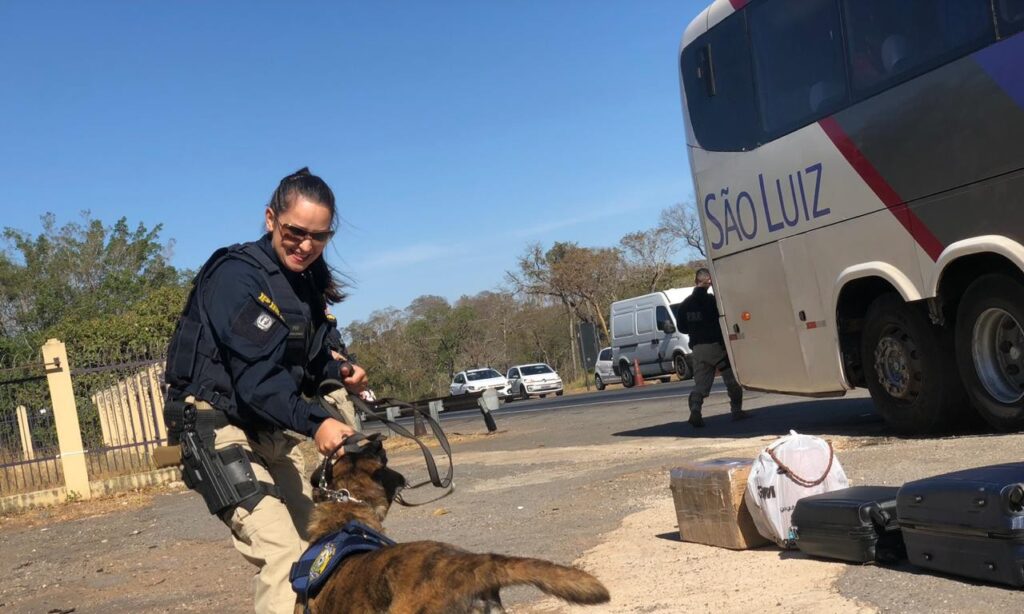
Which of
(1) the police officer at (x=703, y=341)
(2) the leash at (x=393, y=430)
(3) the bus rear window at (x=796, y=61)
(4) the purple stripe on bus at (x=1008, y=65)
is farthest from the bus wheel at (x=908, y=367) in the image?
(2) the leash at (x=393, y=430)

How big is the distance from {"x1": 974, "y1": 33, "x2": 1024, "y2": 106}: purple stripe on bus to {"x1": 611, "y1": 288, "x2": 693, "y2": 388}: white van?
21.2m

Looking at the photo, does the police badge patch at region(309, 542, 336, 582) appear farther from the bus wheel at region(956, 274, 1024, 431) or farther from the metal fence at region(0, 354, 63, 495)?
the metal fence at region(0, 354, 63, 495)

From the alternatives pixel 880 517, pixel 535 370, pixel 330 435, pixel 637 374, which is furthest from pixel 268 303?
pixel 535 370

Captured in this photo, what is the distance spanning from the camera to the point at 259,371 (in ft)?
11.2

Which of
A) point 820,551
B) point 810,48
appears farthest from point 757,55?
point 820,551

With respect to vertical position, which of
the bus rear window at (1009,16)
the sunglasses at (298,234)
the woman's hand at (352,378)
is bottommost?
the woman's hand at (352,378)

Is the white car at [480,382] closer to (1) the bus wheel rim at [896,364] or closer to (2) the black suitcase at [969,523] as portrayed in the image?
(1) the bus wheel rim at [896,364]

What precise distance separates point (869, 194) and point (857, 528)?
186 inches

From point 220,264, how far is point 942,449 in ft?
21.0

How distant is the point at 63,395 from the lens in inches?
607

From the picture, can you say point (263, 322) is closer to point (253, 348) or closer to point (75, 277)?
point (253, 348)

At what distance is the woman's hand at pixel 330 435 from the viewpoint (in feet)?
11.2

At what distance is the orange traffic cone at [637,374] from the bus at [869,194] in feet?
68.2

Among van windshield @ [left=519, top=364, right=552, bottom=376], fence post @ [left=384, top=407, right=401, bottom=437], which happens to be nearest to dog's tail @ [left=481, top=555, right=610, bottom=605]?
fence post @ [left=384, top=407, right=401, bottom=437]
